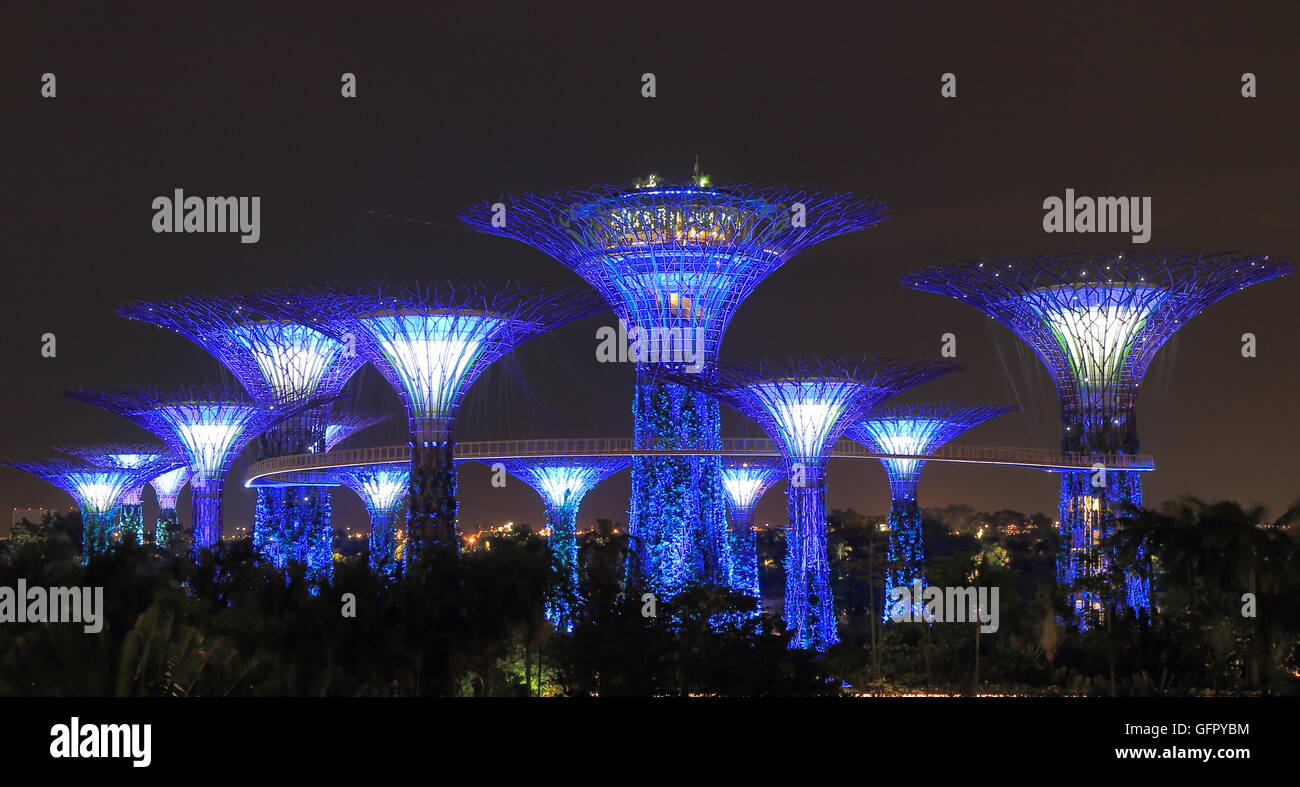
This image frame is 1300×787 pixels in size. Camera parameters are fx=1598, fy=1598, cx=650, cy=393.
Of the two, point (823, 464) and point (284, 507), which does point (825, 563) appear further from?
point (284, 507)

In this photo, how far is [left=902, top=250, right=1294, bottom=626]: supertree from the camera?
53125 mm

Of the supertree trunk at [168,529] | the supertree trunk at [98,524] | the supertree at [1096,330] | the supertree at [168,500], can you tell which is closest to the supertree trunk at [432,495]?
the supertree at [1096,330]

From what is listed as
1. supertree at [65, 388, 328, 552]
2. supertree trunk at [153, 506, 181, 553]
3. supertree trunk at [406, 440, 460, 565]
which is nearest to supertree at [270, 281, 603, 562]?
supertree trunk at [406, 440, 460, 565]

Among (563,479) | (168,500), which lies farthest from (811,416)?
(168,500)

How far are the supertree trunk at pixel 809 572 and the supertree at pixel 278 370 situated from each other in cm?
2006

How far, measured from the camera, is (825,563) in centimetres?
5284

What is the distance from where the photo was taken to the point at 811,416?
5306 centimetres

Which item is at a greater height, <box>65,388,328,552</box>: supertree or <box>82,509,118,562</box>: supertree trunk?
<box>65,388,328,552</box>: supertree

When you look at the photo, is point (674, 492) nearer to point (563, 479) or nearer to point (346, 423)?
point (563, 479)

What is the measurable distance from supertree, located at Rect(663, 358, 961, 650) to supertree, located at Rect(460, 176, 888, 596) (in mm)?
1982

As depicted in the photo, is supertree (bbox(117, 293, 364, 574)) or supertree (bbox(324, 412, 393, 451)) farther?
supertree (bbox(324, 412, 393, 451))

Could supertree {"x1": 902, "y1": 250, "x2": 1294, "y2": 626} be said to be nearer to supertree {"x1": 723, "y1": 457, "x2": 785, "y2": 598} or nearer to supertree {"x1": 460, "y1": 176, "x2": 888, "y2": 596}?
supertree {"x1": 460, "y1": 176, "x2": 888, "y2": 596}

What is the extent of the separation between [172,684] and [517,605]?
13.3m
